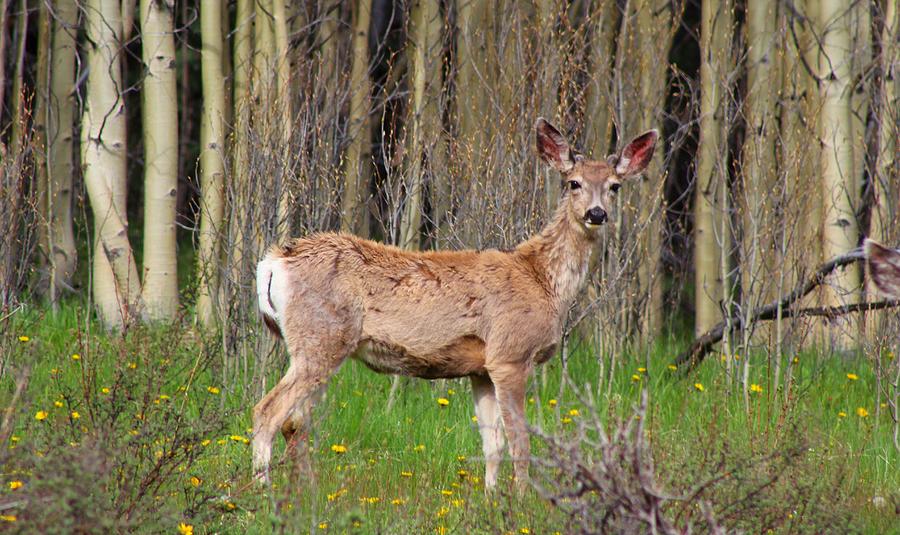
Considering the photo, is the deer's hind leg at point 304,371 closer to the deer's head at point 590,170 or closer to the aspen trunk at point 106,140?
the deer's head at point 590,170

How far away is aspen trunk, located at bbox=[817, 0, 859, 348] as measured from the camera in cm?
995

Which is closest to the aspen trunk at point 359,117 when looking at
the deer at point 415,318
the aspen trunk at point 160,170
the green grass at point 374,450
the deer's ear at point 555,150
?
the aspen trunk at point 160,170

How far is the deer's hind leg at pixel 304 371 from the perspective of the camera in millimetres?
6449

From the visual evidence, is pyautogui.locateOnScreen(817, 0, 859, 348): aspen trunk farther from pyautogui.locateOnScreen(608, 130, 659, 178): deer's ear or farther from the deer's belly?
the deer's belly

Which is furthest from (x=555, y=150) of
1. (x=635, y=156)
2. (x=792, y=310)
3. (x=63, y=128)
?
(x=63, y=128)

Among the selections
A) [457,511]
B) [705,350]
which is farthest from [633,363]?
[457,511]

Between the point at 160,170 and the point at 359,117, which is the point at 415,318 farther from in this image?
the point at 359,117

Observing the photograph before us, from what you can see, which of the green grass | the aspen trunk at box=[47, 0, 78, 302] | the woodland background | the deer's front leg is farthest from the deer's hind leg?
the aspen trunk at box=[47, 0, 78, 302]

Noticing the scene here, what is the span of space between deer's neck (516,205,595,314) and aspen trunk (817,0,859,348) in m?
3.58

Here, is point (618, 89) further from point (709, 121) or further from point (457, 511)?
point (457, 511)

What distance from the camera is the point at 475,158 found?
926cm

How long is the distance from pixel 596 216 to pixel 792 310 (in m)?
2.17

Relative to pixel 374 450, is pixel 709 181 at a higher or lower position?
higher

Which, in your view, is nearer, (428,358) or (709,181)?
(428,358)
